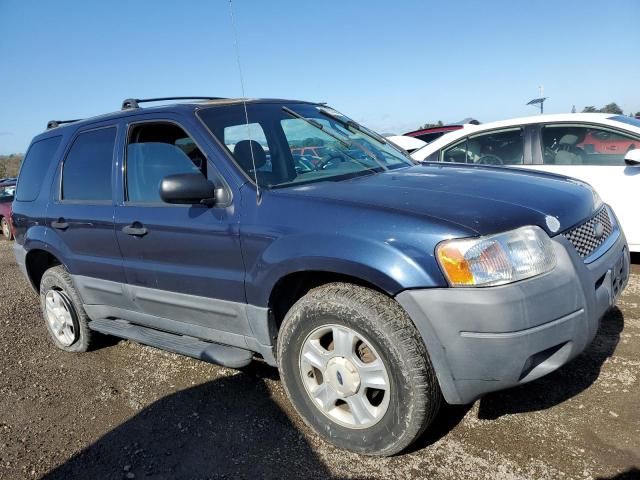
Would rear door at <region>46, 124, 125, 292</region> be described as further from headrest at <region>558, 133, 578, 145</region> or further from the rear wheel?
the rear wheel

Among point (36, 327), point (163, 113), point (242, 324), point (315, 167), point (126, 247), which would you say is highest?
point (163, 113)

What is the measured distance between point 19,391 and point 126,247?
141 centimetres

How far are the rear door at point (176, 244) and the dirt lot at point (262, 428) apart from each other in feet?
1.62

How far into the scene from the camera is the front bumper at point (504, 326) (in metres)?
2.23

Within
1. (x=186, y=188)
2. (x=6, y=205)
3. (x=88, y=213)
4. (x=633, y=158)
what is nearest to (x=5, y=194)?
(x=6, y=205)

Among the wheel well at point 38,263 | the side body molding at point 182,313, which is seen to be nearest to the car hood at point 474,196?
the side body molding at point 182,313

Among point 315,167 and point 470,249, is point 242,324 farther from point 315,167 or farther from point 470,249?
point 470,249

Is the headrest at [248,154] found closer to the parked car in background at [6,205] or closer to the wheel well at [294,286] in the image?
the wheel well at [294,286]

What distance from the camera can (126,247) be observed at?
355 centimetres

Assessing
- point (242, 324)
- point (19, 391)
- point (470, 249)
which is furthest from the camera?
point (19, 391)

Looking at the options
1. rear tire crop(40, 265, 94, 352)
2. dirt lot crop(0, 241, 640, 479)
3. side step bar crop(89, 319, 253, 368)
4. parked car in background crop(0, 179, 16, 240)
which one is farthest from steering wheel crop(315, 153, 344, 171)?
parked car in background crop(0, 179, 16, 240)

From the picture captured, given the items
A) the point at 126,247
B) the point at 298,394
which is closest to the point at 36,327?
the point at 126,247

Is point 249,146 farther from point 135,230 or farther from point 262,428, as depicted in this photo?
point 262,428

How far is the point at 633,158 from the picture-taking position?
16.5 feet
